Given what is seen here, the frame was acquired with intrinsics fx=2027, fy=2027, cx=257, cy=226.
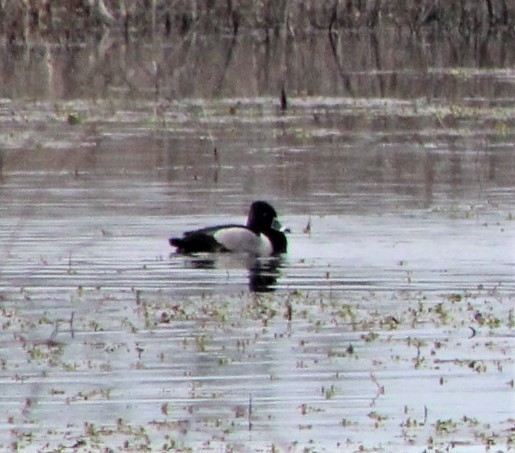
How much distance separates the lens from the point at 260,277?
44.1ft

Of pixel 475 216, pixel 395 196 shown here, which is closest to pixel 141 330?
pixel 475 216

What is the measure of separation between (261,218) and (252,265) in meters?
0.78

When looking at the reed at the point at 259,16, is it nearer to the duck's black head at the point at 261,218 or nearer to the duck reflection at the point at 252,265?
the duck's black head at the point at 261,218

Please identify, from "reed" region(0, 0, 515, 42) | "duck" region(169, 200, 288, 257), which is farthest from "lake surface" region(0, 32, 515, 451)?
"reed" region(0, 0, 515, 42)

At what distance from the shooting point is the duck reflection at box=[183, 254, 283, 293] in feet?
42.7

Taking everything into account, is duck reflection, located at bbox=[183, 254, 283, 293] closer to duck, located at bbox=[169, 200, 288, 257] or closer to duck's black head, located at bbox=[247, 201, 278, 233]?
duck, located at bbox=[169, 200, 288, 257]

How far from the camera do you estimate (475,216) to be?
16.0m

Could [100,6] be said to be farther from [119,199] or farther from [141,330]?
[141,330]

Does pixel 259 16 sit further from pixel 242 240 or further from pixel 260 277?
pixel 260 277

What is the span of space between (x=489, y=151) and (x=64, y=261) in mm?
Result: 8863

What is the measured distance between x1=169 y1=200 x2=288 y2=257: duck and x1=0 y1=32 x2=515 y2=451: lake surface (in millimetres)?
140

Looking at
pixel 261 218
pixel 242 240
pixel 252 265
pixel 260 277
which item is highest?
pixel 261 218

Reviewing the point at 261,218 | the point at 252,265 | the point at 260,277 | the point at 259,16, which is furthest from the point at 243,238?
the point at 259,16

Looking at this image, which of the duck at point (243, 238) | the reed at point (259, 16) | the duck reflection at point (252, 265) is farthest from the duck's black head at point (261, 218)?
the reed at point (259, 16)
